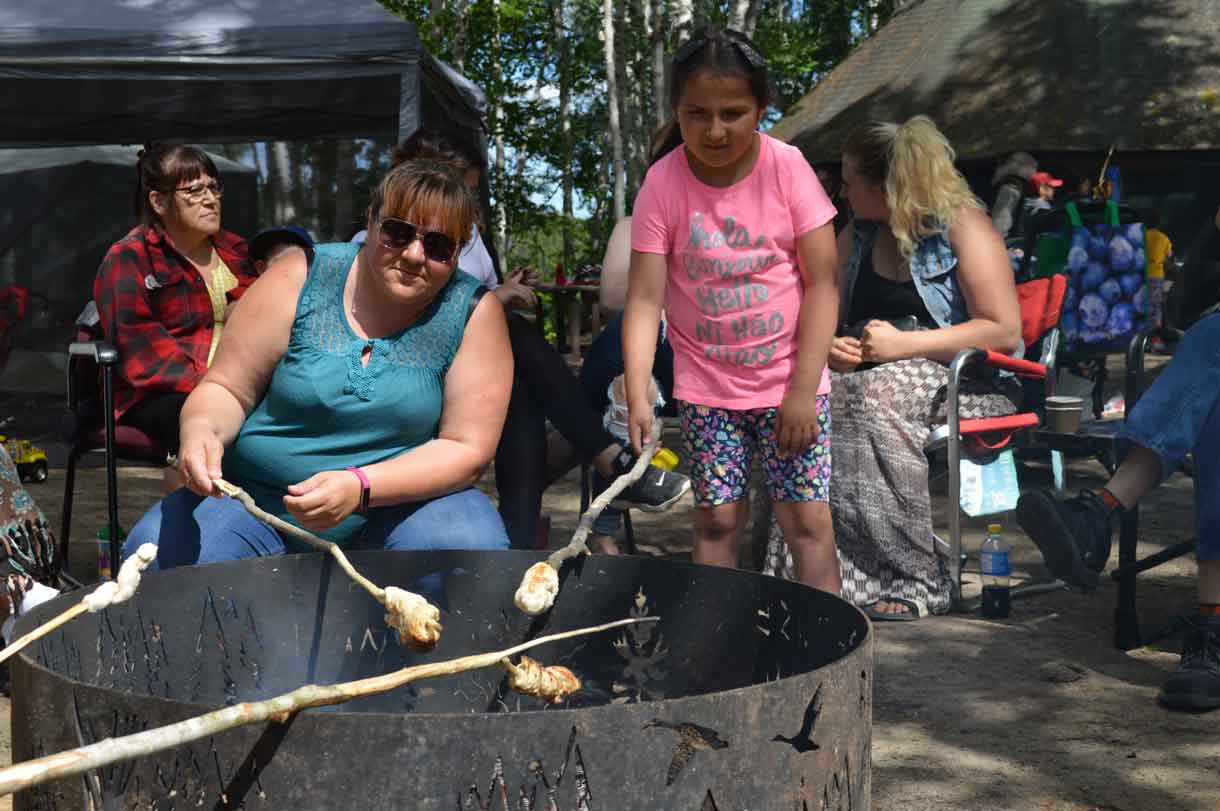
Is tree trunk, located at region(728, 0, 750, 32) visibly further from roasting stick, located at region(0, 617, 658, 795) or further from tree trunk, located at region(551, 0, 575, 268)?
roasting stick, located at region(0, 617, 658, 795)

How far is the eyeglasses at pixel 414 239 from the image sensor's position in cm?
257

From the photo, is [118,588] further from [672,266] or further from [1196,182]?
[1196,182]

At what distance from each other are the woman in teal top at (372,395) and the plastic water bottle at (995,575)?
7.43 ft

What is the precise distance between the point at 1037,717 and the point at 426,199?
2.02m

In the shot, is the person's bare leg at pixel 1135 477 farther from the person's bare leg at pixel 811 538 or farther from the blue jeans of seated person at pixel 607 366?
the blue jeans of seated person at pixel 607 366

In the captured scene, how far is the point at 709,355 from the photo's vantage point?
348cm

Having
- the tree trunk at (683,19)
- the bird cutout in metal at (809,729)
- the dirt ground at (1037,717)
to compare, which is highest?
the tree trunk at (683,19)

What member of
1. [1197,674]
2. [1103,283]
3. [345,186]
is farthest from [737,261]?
[345,186]

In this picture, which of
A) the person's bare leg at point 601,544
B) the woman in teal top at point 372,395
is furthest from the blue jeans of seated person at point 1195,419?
the woman in teal top at point 372,395

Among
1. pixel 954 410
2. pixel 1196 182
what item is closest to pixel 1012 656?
pixel 954 410

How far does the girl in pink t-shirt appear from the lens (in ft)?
10.6

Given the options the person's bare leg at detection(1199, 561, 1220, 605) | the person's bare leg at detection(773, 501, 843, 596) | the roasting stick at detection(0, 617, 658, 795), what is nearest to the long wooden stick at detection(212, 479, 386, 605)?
the roasting stick at detection(0, 617, 658, 795)

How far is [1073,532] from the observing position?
13.7 feet

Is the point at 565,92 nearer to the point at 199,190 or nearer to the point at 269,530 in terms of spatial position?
the point at 199,190
